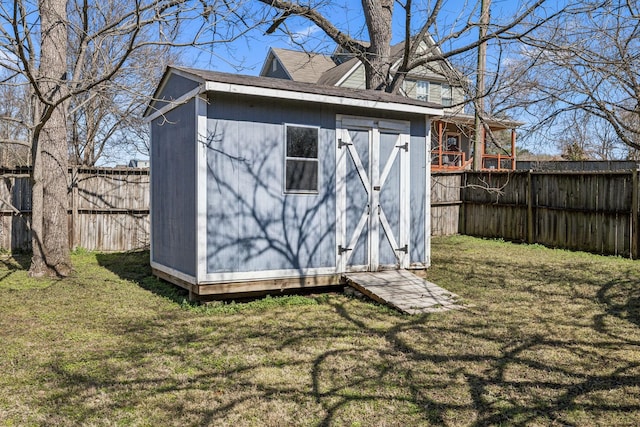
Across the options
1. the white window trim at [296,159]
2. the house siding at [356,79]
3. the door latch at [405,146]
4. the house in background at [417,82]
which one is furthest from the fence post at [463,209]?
the white window trim at [296,159]

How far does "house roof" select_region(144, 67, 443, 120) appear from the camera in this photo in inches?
247

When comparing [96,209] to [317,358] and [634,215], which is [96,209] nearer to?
[317,358]

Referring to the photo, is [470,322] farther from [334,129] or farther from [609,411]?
[334,129]

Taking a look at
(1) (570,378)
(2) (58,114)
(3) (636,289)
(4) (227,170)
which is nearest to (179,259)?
(4) (227,170)

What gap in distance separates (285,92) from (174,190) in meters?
2.18

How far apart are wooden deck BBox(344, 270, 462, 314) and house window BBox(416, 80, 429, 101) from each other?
50.0ft

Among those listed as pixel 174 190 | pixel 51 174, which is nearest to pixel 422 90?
pixel 174 190

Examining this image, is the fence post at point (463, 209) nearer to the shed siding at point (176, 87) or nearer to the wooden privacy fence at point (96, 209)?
the wooden privacy fence at point (96, 209)

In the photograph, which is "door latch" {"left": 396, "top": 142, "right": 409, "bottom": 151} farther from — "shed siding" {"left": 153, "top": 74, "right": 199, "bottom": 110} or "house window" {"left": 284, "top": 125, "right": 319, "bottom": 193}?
"shed siding" {"left": 153, "top": 74, "right": 199, "bottom": 110}

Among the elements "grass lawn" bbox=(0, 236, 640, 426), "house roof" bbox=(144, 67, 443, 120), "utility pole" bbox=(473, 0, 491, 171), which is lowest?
"grass lawn" bbox=(0, 236, 640, 426)

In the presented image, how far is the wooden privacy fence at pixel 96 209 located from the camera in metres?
11.0

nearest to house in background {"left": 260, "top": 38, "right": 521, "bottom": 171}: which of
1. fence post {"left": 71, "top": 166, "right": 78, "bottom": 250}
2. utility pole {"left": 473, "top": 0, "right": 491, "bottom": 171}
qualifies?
utility pole {"left": 473, "top": 0, "right": 491, "bottom": 171}

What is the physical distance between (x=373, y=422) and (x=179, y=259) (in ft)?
14.9

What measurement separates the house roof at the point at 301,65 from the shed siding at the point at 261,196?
46.5ft
